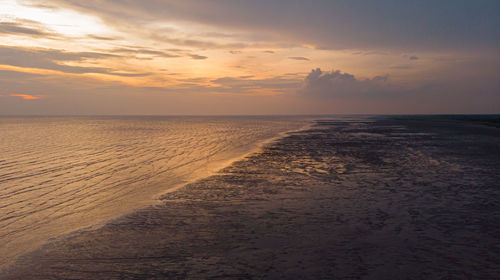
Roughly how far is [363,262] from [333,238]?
1.53 meters

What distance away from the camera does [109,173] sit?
20000mm

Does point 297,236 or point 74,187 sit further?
point 74,187

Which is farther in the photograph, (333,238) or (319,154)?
(319,154)

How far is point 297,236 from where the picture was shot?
29.4 feet

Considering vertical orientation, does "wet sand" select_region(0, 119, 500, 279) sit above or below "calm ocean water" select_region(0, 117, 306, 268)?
above

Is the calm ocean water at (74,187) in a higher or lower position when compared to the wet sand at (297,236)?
lower

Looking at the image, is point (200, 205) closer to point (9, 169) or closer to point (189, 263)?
point (189, 263)

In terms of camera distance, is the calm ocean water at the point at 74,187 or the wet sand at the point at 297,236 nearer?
the wet sand at the point at 297,236

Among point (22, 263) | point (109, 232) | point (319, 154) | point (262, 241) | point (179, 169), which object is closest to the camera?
point (22, 263)

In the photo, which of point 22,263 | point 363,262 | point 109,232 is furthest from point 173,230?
point 363,262

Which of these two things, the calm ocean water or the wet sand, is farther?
the calm ocean water

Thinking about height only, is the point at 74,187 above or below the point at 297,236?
below

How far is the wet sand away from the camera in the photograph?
6992 mm

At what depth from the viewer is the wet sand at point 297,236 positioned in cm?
699
